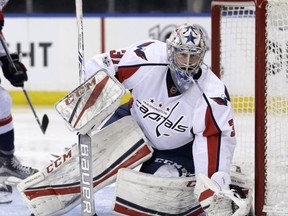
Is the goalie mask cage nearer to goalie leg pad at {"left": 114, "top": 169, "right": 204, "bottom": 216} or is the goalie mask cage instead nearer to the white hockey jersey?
the white hockey jersey

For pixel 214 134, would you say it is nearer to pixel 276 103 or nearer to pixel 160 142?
pixel 160 142

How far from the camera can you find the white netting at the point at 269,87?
3.35m

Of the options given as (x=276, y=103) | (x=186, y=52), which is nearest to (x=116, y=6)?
(x=276, y=103)

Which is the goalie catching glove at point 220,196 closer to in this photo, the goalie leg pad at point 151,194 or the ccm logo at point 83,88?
the goalie leg pad at point 151,194

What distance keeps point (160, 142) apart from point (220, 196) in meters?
0.42

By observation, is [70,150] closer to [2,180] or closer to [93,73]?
[93,73]

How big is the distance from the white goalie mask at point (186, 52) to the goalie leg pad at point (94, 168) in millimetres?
290

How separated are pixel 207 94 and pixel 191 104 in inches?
3.0

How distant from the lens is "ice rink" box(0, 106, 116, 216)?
3.65 m

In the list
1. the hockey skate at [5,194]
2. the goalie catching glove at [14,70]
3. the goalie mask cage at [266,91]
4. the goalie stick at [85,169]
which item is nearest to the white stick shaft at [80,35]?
the goalie stick at [85,169]

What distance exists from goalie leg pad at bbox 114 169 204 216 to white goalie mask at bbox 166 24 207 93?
35 centimetres

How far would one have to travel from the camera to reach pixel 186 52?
10.2 ft

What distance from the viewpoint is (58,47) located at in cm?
753

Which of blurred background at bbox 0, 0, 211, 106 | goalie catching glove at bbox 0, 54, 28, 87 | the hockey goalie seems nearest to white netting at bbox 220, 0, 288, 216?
the hockey goalie
